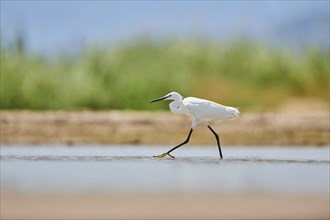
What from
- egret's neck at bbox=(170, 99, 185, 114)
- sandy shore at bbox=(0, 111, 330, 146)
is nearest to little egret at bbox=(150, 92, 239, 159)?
egret's neck at bbox=(170, 99, 185, 114)

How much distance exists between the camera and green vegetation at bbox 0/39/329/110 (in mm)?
23234

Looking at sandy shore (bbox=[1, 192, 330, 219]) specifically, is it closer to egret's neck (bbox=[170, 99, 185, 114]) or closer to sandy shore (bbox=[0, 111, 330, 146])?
egret's neck (bbox=[170, 99, 185, 114])

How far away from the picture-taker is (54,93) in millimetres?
23172

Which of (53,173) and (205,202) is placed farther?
(53,173)

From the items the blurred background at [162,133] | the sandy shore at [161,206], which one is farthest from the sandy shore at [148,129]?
the sandy shore at [161,206]

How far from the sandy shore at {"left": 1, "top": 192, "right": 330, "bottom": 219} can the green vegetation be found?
15242 mm

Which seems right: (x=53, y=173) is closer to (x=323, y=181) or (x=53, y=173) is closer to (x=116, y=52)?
(x=323, y=181)

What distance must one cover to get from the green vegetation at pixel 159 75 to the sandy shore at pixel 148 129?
1.99 m

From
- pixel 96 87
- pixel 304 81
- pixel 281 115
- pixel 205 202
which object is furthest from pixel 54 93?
pixel 205 202

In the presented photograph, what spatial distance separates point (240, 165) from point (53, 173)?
8.74 feet

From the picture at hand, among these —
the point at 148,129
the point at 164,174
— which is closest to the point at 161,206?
the point at 164,174

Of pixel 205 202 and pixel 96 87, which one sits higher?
pixel 96 87

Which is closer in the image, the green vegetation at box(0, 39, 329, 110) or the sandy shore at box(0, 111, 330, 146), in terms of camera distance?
the sandy shore at box(0, 111, 330, 146)

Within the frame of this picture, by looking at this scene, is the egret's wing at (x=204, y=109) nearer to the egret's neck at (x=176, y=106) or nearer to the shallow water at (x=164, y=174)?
the egret's neck at (x=176, y=106)
